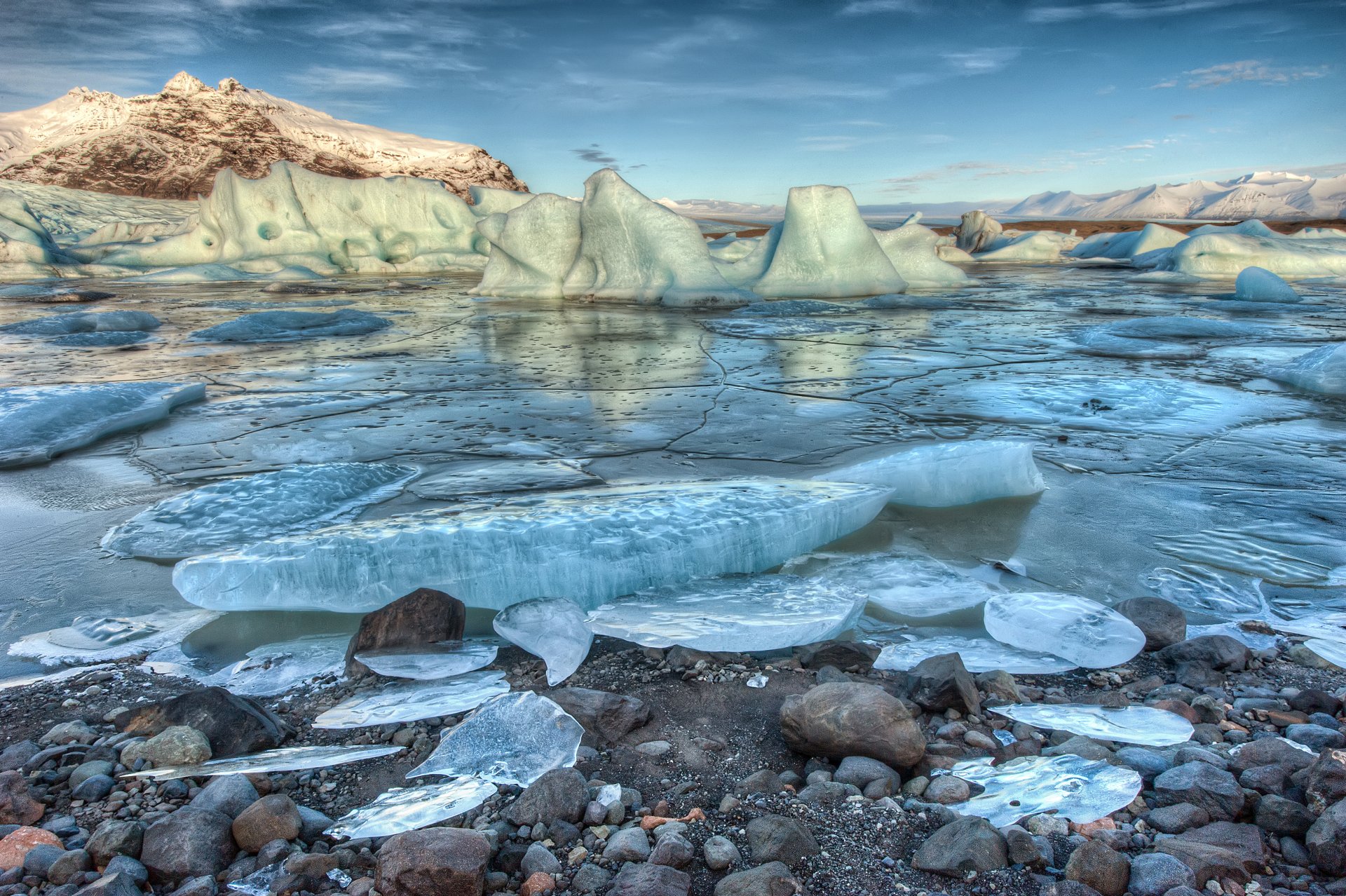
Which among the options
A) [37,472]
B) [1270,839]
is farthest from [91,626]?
[1270,839]

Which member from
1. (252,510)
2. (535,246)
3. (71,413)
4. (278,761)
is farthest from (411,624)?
(535,246)

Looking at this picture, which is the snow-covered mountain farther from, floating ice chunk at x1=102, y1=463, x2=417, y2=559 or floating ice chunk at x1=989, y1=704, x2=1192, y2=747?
floating ice chunk at x1=989, y1=704, x2=1192, y2=747

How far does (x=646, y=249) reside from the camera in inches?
441

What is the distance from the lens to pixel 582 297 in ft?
39.0

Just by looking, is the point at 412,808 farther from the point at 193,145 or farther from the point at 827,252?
the point at 193,145

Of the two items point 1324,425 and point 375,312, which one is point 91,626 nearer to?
point 1324,425

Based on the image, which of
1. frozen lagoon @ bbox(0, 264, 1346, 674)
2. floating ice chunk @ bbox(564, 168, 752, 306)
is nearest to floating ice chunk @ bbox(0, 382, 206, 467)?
frozen lagoon @ bbox(0, 264, 1346, 674)

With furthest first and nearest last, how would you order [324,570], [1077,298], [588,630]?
[1077,298] < [324,570] < [588,630]

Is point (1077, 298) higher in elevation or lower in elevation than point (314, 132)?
lower

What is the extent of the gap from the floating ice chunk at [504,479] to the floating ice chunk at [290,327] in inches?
200

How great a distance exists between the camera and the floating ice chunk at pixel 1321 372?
4207 millimetres

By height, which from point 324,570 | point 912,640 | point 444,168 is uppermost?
point 444,168

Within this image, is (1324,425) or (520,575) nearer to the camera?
(520,575)

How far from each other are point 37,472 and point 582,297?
929cm
